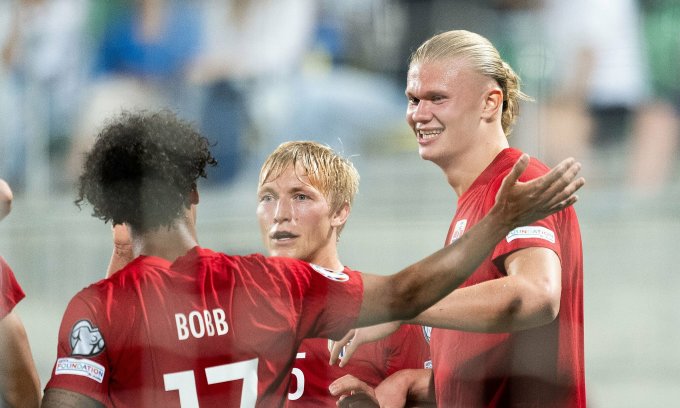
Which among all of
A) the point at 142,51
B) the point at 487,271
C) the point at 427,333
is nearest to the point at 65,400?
the point at 487,271

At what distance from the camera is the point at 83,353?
122 cm

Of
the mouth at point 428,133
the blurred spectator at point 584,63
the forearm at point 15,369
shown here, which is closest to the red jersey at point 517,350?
the mouth at point 428,133

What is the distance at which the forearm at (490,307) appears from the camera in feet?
4.46

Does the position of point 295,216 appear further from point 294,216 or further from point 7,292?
point 7,292

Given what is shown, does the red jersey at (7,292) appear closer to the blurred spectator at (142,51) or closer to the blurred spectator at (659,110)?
the blurred spectator at (142,51)

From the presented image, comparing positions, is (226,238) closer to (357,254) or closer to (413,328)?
(357,254)

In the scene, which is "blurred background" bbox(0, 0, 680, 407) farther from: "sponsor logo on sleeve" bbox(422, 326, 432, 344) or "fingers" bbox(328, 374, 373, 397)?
"fingers" bbox(328, 374, 373, 397)

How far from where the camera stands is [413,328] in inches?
71.4

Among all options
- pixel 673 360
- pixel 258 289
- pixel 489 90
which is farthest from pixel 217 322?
pixel 673 360

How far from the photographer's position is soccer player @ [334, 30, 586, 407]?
4.59 feet

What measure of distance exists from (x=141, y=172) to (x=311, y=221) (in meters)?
0.44

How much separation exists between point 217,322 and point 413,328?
0.61 metres

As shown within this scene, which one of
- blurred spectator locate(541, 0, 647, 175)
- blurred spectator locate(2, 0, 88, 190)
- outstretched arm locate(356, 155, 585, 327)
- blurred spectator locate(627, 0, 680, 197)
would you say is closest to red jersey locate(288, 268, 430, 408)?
outstretched arm locate(356, 155, 585, 327)

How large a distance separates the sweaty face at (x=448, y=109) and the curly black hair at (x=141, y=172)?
429mm
